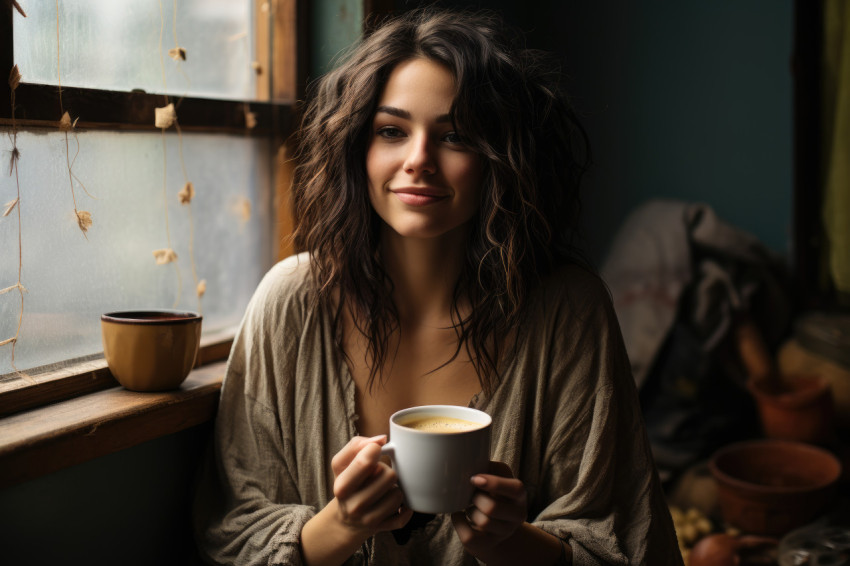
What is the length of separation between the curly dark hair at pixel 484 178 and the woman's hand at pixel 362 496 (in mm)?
297

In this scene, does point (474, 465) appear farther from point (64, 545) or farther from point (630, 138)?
point (630, 138)

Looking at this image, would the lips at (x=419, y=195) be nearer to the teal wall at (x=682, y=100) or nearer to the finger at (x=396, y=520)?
the finger at (x=396, y=520)

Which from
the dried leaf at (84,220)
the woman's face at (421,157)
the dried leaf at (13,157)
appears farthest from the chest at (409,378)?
the dried leaf at (13,157)

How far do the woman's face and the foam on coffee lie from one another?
1.06 feet

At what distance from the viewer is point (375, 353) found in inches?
52.3

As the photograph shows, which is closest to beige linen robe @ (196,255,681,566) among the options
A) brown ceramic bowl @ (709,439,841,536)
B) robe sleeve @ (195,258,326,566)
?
robe sleeve @ (195,258,326,566)

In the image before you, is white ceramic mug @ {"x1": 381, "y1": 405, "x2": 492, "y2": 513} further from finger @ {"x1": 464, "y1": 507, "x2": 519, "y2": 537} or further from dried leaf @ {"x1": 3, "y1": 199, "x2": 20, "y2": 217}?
dried leaf @ {"x1": 3, "y1": 199, "x2": 20, "y2": 217}

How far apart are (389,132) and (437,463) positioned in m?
0.56

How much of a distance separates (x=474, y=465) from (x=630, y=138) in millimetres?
2388

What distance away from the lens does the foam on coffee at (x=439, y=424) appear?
98 centimetres

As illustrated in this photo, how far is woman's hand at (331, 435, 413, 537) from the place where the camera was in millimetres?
964

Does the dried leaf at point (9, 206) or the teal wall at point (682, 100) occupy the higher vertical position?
the teal wall at point (682, 100)

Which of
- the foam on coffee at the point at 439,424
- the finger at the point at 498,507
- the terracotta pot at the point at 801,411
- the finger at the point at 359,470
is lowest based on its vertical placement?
the terracotta pot at the point at 801,411

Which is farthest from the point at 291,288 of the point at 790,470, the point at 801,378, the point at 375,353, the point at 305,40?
the point at 801,378
